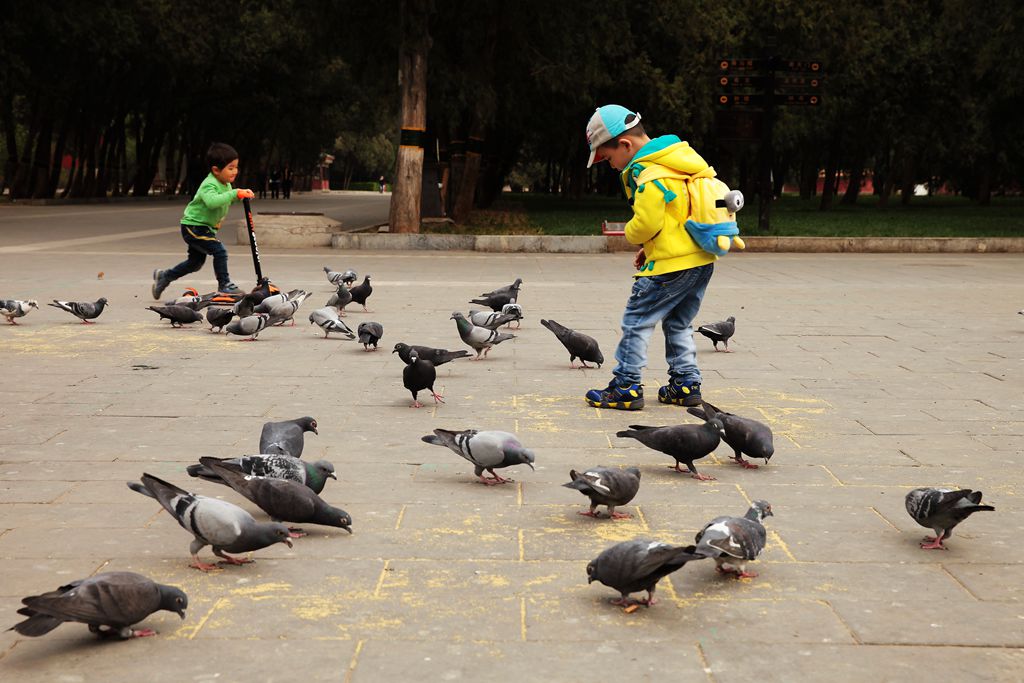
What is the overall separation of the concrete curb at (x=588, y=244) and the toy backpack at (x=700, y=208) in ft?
50.0

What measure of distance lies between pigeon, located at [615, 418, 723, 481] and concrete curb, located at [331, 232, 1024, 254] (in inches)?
668

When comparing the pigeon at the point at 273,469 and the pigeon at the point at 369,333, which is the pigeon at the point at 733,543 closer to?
the pigeon at the point at 273,469

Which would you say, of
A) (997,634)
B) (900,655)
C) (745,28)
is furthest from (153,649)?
(745,28)

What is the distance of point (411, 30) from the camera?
22.4 metres

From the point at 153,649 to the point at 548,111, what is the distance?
104ft

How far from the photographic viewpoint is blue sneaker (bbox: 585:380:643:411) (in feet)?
25.1

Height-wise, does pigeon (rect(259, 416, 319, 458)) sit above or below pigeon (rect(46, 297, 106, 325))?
above

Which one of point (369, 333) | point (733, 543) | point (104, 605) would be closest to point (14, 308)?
point (369, 333)

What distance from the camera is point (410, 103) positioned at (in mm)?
22906

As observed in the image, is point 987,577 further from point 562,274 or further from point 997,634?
point 562,274

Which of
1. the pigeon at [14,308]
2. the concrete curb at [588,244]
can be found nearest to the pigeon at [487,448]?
the pigeon at [14,308]

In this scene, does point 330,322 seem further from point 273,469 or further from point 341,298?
point 273,469

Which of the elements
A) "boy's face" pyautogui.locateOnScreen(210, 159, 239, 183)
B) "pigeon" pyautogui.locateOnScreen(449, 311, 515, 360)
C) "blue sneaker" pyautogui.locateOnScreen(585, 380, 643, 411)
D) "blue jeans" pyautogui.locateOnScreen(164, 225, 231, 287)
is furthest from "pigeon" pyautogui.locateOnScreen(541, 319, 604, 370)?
"blue jeans" pyautogui.locateOnScreen(164, 225, 231, 287)

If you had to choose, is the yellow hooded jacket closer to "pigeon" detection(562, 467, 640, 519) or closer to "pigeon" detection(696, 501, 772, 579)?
"pigeon" detection(562, 467, 640, 519)
